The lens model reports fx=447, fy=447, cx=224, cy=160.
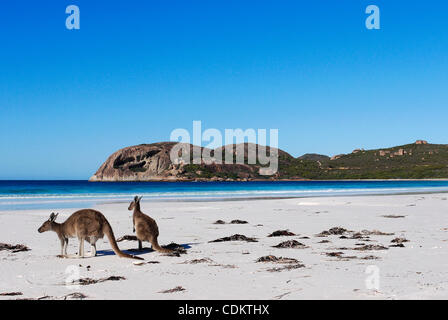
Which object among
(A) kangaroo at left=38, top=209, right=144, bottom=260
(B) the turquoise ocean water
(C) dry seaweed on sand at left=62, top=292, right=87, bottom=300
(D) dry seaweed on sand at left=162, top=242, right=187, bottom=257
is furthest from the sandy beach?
(B) the turquoise ocean water

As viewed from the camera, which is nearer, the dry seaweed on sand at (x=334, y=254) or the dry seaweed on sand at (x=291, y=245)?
the dry seaweed on sand at (x=334, y=254)

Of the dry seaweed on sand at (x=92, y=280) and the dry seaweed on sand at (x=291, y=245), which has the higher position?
the dry seaweed on sand at (x=92, y=280)

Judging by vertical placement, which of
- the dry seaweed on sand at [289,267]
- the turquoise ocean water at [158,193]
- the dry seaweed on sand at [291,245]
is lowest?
the turquoise ocean water at [158,193]

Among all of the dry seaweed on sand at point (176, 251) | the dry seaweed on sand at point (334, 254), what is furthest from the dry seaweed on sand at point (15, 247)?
the dry seaweed on sand at point (334, 254)

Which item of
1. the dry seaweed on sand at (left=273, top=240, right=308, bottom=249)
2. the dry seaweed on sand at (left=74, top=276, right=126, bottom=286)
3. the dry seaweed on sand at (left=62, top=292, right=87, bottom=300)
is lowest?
the dry seaweed on sand at (left=273, top=240, right=308, bottom=249)

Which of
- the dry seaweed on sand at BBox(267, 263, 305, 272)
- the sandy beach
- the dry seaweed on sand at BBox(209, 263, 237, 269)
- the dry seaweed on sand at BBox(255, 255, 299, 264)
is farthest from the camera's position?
the dry seaweed on sand at BBox(255, 255, 299, 264)

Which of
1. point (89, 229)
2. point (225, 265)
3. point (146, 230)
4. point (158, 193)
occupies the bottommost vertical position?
point (158, 193)

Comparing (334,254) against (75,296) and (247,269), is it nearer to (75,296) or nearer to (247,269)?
(247,269)

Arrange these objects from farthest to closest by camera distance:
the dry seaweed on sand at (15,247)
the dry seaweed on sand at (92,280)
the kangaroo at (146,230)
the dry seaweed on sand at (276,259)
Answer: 1. the dry seaweed on sand at (15,247)
2. the kangaroo at (146,230)
3. the dry seaweed on sand at (276,259)
4. the dry seaweed on sand at (92,280)

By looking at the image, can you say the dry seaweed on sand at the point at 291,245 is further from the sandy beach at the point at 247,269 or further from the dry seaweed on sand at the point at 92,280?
the dry seaweed on sand at the point at 92,280

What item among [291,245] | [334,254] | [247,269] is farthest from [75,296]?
[291,245]

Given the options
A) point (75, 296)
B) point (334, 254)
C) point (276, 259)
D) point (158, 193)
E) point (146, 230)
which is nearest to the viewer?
point (75, 296)

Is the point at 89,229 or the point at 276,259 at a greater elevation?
the point at 89,229

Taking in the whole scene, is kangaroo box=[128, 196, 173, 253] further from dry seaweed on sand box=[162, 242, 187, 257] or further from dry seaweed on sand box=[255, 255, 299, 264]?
dry seaweed on sand box=[255, 255, 299, 264]
